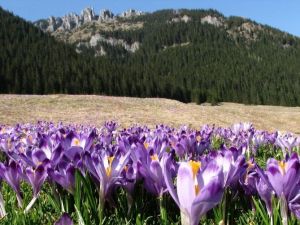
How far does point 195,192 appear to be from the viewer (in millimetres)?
1427

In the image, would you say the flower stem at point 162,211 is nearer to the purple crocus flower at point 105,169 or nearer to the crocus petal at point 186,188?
the purple crocus flower at point 105,169

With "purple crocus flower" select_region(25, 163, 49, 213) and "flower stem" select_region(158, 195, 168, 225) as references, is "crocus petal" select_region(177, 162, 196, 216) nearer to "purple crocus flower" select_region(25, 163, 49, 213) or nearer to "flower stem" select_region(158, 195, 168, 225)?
"flower stem" select_region(158, 195, 168, 225)

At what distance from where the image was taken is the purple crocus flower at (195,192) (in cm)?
137

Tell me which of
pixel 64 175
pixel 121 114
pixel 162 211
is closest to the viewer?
pixel 162 211

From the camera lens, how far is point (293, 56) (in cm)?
19525

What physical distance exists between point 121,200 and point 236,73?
6562 inches

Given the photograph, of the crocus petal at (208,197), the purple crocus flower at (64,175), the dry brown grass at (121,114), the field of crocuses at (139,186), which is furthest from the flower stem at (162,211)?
the dry brown grass at (121,114)

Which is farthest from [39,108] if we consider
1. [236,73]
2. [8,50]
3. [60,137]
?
[236,73]

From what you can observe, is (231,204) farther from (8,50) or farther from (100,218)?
(8,50)

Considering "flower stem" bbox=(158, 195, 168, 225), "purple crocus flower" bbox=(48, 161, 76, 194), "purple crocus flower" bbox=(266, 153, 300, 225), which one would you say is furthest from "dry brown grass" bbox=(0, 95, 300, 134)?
"purple crocus flower" bbox=(266, 153, 300, 225)

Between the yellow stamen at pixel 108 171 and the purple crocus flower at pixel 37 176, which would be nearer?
the yellow stamen at pixel 108 171

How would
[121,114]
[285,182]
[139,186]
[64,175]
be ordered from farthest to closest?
[121,114], [139,186], [64,175], [285,182]

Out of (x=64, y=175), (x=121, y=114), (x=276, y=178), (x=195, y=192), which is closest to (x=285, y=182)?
(x=276, y=178)

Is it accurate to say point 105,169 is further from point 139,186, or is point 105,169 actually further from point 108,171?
point 139,186
